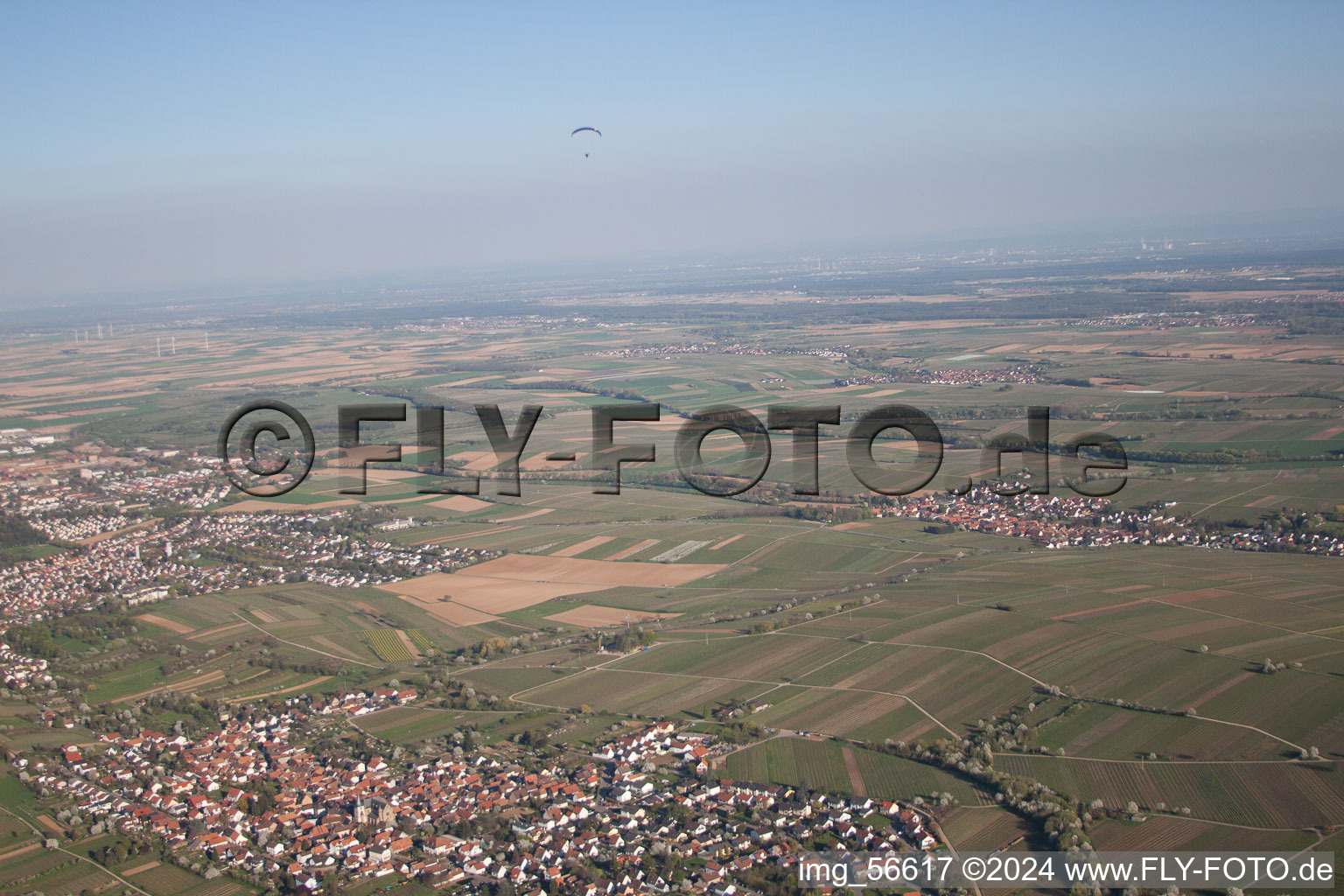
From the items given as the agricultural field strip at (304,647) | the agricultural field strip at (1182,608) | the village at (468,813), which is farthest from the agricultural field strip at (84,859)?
the agricultural field strip at (1182,608)

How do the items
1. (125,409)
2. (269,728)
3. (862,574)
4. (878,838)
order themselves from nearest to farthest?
(878,838) → (269,728) → (862,574) → (125,409)

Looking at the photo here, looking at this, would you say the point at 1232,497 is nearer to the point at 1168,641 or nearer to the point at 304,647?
the point at 1168,641

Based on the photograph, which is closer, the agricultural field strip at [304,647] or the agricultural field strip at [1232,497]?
the agricultural field strip at [304,647]

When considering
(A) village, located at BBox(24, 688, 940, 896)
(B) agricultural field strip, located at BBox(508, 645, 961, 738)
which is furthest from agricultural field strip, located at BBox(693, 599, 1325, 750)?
(A) village, located at BBox(24, 688, 940, 896)

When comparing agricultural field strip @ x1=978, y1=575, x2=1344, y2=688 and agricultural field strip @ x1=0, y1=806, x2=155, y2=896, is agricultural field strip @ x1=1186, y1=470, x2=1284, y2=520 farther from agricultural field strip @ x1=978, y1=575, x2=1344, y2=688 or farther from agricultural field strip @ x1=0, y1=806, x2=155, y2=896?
agricultural field strip @ x1=0, y1=806, x2=155, y2=896

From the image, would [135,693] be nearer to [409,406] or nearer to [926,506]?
[926,506]

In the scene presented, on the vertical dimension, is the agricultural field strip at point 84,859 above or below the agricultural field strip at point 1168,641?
below

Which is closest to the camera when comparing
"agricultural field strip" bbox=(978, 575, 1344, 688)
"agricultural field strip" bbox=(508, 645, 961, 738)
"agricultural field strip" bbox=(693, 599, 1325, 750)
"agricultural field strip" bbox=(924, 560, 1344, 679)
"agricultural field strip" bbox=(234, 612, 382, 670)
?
"agricultural field strip" bbox=(693, 599, 1325, 750)

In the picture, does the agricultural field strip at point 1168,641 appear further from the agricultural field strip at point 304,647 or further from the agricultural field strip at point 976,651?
the agricultural field strip at point 304,647

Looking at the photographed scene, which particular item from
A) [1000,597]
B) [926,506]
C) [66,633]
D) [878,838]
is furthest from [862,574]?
[66,633]

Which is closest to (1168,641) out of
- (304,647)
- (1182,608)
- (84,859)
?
(1182,608)

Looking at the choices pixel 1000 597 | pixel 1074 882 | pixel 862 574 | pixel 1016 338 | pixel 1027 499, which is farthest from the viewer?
pixel 1016 338
